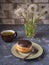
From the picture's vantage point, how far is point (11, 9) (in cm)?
126

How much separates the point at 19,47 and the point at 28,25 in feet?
0.68

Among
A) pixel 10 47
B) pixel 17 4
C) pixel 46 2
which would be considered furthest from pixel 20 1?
pixel 10 47

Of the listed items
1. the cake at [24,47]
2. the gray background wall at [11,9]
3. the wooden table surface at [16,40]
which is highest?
the gray background wall at [11,9]

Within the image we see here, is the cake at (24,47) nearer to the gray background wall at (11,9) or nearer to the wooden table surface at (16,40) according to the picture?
the wooden table surface at (16,40)

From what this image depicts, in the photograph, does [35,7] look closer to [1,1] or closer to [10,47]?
[1,1]

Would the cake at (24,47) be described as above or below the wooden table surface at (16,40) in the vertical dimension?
above

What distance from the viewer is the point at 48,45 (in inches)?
40.4

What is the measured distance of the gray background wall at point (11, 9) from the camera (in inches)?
48.8

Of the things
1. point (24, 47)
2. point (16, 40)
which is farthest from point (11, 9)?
point (24, 47)

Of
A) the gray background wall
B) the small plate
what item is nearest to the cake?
the small plate

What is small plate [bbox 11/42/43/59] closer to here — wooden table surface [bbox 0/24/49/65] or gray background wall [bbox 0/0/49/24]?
wooden table surface [bbox 0/24/49/65]

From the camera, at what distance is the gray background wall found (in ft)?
A: 4.06

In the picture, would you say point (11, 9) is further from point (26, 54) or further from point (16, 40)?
point (26, 54)

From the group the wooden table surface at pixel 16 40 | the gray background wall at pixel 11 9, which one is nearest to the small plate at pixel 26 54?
the wooden table surface at pixel 16 40
